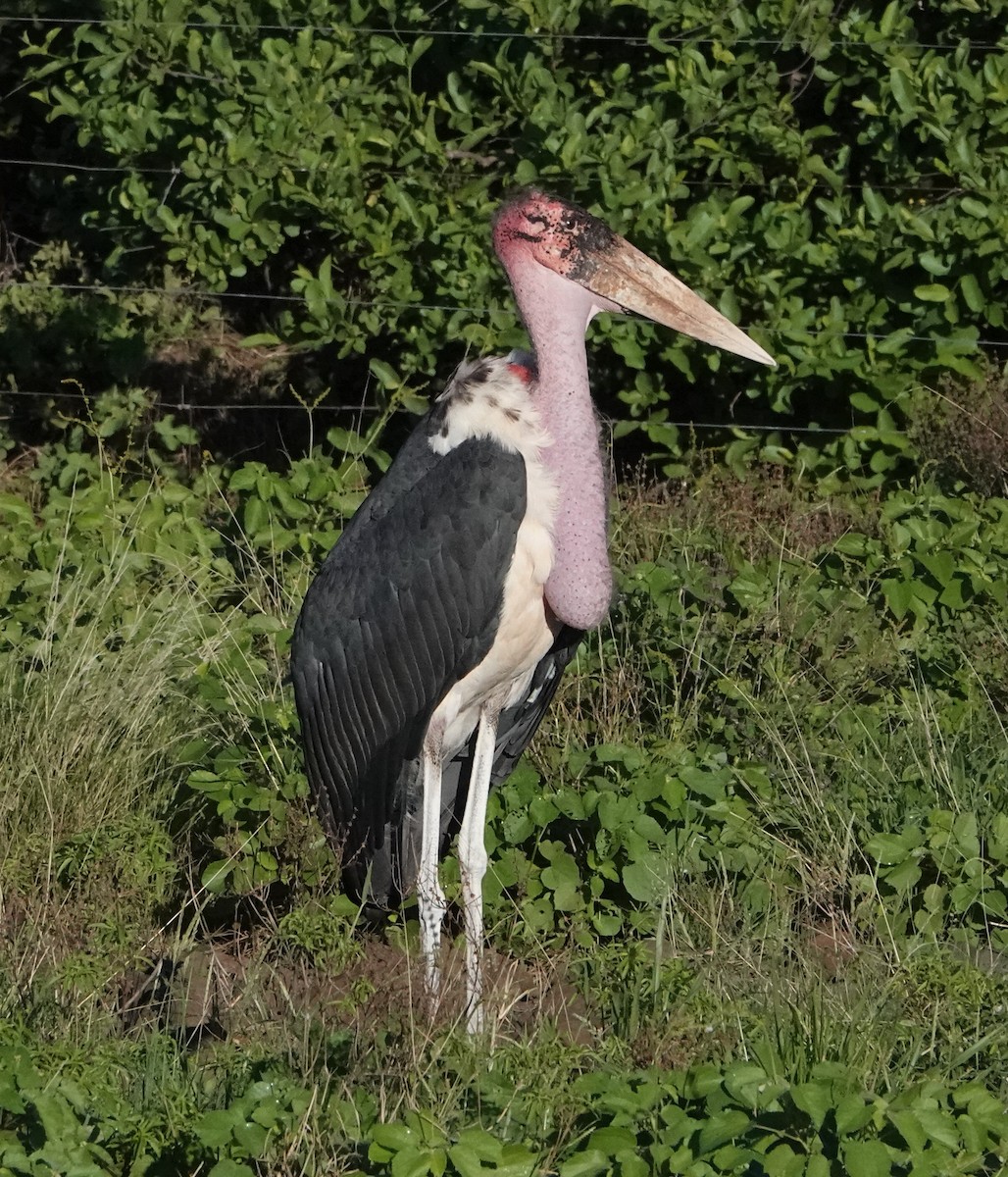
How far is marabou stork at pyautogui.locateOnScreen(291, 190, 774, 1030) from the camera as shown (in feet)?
11.3

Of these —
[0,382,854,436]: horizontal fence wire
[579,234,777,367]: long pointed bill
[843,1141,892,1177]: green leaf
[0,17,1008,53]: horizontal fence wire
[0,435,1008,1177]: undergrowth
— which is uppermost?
[579,234,777,367]: long pointed bill

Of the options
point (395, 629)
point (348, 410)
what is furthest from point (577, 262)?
point (348, 410)

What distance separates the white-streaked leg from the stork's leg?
5cm

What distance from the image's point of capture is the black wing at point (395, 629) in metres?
3.44

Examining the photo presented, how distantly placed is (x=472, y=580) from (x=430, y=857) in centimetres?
59

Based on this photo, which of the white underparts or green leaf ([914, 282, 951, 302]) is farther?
green leaf ([914, 282, 951, 302])

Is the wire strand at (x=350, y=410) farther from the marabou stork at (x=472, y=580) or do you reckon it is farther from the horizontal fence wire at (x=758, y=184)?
the marabou stork at (x=472, y=580)

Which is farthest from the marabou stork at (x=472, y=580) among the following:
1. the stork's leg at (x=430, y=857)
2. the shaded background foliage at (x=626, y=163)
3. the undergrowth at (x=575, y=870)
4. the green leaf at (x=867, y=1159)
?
the shaded background foliage at (x=626, y=163)

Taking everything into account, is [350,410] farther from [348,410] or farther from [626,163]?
[626,163]

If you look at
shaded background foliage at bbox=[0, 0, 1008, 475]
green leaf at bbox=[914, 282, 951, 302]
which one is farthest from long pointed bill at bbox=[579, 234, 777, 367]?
green leaf at bbox=[914, 282, 951, 302]

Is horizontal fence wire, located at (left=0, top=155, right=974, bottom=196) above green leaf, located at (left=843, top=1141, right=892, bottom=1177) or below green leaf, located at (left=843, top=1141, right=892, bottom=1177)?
below

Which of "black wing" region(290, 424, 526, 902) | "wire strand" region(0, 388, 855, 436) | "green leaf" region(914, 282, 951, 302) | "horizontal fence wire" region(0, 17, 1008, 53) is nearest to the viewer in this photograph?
"black wing" region(290, 424, 526, 902)

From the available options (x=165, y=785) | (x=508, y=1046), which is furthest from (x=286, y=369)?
(x=508, y=1046)

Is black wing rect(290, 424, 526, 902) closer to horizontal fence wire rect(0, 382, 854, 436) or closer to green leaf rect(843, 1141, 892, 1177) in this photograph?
green leaf rect(843, 1141, 892, 1177)
